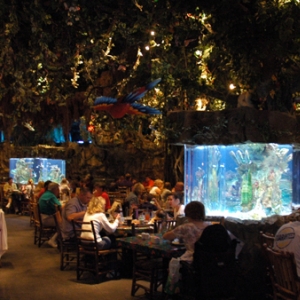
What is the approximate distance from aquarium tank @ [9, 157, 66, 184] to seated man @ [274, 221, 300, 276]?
47.4ft

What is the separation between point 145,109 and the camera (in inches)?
401

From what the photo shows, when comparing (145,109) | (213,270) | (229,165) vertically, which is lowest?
(213,270)

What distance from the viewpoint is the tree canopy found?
22.0ft

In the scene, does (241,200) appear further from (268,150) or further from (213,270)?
(213,270)

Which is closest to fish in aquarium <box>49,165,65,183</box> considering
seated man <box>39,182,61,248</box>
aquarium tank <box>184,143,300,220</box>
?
seated man <box>39,182,61,248</box>

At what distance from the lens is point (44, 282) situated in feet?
22.8

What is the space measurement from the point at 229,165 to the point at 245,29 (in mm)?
1782

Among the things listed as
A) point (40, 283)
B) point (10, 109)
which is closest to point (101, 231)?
point (40, 283)

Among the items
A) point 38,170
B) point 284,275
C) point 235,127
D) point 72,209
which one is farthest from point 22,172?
point 284,275

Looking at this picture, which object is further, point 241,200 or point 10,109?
point 10,109

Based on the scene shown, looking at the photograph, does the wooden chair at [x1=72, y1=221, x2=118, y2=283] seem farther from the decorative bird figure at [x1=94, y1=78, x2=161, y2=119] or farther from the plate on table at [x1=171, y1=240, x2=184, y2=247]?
the decorative bird figure at [x1=94, y1=78, x2=161, y2=119]

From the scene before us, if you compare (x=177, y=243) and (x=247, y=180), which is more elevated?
(x=247, y=180)

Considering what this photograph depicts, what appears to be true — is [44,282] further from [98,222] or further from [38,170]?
[38,170]

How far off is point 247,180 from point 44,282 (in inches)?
119
